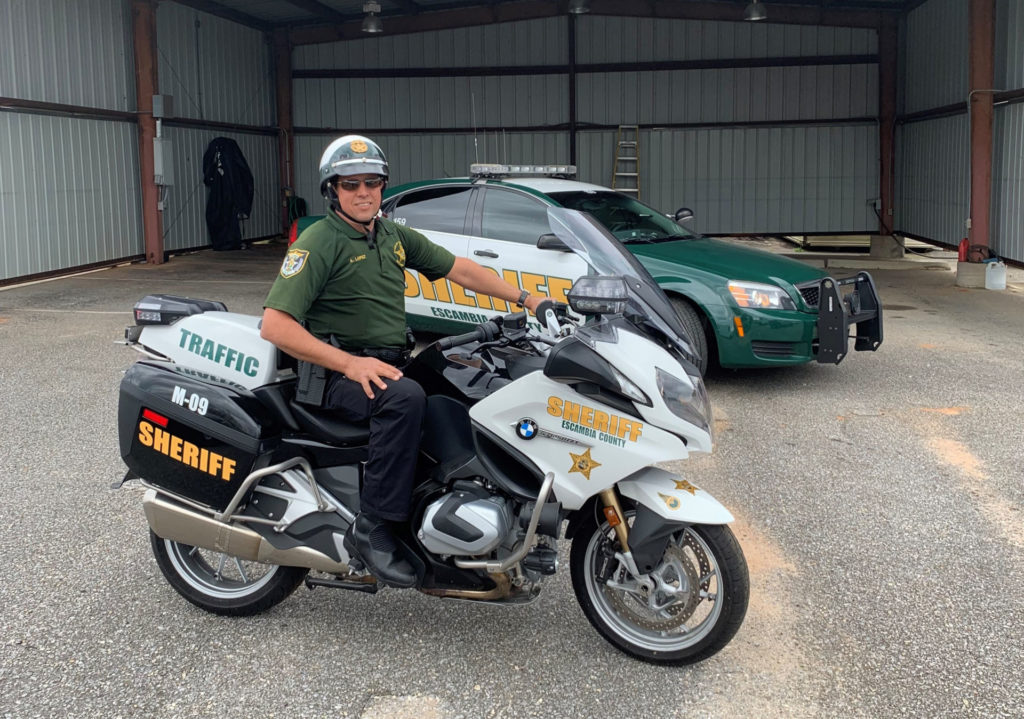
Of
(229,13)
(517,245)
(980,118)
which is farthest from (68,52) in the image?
(980,118)

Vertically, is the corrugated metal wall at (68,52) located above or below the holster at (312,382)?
above

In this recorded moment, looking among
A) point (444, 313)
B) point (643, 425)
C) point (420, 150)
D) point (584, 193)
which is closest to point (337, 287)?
point (643, 425)

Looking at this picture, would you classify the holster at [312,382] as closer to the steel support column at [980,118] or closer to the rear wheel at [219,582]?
the rear wheel at [219,582]

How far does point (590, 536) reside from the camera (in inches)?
135

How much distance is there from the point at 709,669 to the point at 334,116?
18.6 metres

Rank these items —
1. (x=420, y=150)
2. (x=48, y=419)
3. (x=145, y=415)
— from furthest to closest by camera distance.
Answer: (x=420, y=150)
(x=48, y=419)
(x=145, y=415)

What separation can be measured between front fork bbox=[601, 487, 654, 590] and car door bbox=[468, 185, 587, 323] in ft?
13.8

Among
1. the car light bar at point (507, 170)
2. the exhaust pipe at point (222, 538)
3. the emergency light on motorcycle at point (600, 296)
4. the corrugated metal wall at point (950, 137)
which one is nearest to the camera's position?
the emergency light on motorcycle at point (600, 296)

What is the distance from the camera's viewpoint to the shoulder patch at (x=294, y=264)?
11.1 ft

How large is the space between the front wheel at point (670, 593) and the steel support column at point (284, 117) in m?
18.2

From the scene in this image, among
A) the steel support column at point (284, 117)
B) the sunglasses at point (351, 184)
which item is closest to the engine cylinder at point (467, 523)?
the sunglasses at point (351, 184)

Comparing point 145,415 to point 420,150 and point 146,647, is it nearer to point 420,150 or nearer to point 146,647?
point 146,647

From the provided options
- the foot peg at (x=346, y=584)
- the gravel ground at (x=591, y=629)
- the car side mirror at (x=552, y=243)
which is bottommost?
the gravel ground at (x=591, y=629)

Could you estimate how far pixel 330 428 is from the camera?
3529 mm
